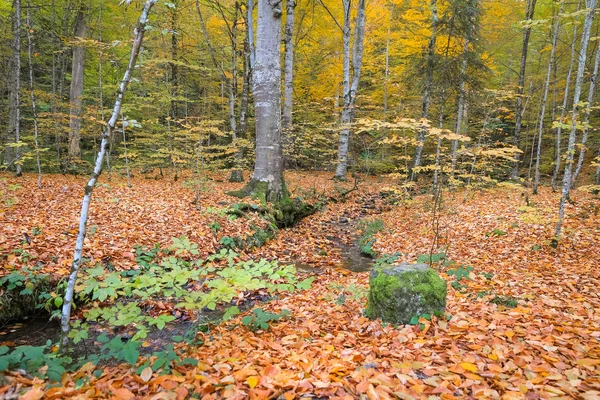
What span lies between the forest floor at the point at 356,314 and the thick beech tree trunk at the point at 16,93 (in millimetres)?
1946

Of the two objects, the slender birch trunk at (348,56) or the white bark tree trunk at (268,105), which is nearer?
the white bark tree trunk at (268,105)

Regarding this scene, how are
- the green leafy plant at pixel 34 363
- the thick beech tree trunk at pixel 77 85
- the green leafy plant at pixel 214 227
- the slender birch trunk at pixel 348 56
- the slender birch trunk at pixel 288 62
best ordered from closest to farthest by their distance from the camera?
the green leafy plant at pixel 34 363 → the green leafy plant at pixel 214 227 → the slender birch trunk at pixel 288 62 → the thick beech tree trunk at pixel 77 85 → the slender birch trunk at pixel 348 56

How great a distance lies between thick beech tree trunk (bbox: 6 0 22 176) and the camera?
7892mm

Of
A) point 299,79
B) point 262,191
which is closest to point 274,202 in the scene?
point 262,191

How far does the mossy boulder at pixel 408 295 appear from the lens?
136 inches

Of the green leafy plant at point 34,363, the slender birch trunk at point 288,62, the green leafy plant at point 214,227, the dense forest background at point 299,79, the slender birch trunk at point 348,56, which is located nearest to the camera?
the green leafy plant at point 34,363

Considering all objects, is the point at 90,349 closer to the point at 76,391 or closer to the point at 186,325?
the point at 186,325

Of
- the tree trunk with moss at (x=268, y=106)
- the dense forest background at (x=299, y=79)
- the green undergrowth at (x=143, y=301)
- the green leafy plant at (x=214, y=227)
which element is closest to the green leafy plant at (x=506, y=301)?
the green undergrowth at (x=143, y=301)

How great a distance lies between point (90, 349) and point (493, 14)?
18.0 m

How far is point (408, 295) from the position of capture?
3.46 m

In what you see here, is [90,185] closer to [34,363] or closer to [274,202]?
[34,363]

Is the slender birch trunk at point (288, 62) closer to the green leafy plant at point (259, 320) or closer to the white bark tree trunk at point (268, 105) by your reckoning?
the white bark tree trunk at point (268, 105)

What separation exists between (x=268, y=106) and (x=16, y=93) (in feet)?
22.5

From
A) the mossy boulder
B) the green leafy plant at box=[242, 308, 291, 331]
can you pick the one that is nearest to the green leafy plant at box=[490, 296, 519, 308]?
the mossy boulder
